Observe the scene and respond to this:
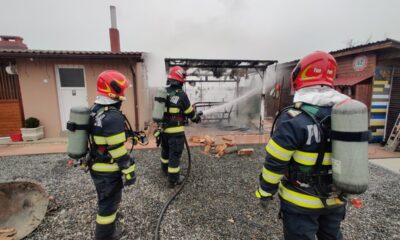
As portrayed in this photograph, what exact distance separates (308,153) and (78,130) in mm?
2198

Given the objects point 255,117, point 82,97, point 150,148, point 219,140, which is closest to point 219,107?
point 255,117

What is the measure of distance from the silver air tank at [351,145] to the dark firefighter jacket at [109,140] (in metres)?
1.91

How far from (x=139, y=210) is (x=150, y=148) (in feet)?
9.75

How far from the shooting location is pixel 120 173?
2123mm

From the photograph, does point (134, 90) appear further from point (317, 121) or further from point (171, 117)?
Result: point (317, 121)

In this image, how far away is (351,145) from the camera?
127cm

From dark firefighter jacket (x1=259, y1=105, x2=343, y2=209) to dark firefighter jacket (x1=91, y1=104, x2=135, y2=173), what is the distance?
1.45 metres

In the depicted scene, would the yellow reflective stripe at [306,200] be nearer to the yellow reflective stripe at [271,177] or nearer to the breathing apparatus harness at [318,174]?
the breathing apparatus harness at [318,174]

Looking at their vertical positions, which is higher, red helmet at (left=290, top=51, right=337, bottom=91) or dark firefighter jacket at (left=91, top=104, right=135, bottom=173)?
red helmet at (left=290, top=51, right=337, bottom=91)

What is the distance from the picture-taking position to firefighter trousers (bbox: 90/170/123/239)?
2.05 m

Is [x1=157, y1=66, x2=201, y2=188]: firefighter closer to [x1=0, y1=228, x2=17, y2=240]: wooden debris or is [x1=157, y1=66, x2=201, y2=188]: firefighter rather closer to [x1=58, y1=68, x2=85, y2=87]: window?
[x1=0, y1=228, x2=17, y2=240]: wooden debris

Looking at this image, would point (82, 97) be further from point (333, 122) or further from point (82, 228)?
point (333, 122)

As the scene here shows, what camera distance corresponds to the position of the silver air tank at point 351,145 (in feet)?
4.09

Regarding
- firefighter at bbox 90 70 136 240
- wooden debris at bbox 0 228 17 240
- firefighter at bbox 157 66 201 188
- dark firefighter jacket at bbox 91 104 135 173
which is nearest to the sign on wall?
firefighter at bbox 157 66 201 188
